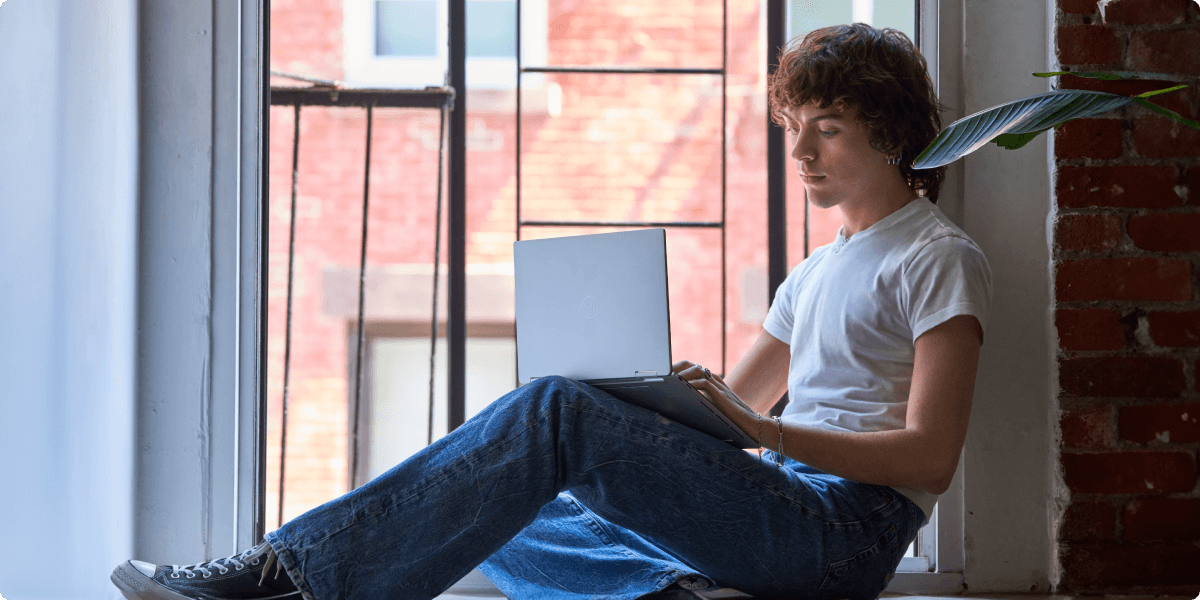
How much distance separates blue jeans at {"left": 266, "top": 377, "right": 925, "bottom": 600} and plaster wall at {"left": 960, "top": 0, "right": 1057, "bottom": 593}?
1.09ft

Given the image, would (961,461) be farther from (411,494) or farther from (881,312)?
(411,494)

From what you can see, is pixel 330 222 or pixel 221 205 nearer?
pixel 221 205

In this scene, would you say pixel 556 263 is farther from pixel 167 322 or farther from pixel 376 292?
pixel 376 292

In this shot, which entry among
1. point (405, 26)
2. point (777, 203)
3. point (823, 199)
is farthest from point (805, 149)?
point (405, 26)

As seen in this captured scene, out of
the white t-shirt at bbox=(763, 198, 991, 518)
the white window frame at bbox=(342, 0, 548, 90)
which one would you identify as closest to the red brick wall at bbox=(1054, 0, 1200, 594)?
the white t-shirt at bbox=(763, 198, 991, 518)

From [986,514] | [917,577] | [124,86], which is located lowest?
[917,577]

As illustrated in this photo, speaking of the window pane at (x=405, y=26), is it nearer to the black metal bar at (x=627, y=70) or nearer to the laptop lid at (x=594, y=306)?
the black metal bar at (x=627, y=70)

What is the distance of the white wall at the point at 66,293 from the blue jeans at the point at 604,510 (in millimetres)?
448

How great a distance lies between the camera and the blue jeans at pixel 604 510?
1.08 metres

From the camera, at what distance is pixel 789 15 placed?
5.86 feet

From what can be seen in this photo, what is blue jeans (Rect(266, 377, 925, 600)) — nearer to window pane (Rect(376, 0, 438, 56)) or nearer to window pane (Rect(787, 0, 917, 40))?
window pane (Rect(787, 0, 917, 40))

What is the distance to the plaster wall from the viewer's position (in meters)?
1.46

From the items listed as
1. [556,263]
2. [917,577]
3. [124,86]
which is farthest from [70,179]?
[917,577]

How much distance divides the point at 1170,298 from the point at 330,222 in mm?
3280
